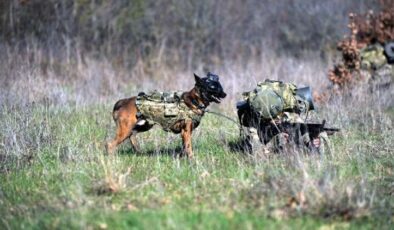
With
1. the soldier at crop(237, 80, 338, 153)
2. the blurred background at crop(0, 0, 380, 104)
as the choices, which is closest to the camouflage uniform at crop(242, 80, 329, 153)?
the soldier at crop(237, 80, 338, 153)

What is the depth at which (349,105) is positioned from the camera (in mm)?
10180

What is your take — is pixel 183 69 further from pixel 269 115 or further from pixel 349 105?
pixel 269 115

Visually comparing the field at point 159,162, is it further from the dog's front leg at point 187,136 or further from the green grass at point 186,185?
the dog's front leg at point 187,136

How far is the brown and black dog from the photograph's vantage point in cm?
691

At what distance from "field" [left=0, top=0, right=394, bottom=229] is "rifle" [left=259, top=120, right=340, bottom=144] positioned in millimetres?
349

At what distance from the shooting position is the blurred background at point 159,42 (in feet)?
43.1

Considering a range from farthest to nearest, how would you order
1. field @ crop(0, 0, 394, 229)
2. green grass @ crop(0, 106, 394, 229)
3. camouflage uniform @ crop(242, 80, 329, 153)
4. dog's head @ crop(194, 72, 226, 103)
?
camouflage uniform @ crop(242, 80, 329, 153) → dog's head @ crop(194, 72, 226, 103) → field @ crop(0, 0, 394, 229) → green grass @ crop(0, 106, 394, 229)

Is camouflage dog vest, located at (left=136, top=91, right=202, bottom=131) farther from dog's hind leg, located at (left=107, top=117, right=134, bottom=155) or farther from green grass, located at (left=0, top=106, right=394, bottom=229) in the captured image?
green grass, located at (left=0, top=106, right=394, bottom=229)

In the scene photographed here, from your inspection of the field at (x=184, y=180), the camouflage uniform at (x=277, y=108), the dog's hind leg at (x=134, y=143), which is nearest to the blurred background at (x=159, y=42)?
the field at (x=184, y=180)

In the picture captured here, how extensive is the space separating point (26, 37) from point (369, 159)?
1169cm

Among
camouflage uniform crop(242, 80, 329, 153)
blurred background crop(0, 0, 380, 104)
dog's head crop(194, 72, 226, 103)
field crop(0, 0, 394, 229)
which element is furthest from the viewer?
blurred background crop(0, 0, 380, 104)

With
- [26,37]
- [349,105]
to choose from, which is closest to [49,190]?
[349,105]

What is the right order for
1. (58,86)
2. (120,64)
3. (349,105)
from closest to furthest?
(349,105) → (58,86) → (120,64)

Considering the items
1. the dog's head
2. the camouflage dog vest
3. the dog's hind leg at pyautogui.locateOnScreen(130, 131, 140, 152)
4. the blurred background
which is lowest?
the dog's hind leg at pyautogui.locateOnScreen(130, 131, 140, 152)
